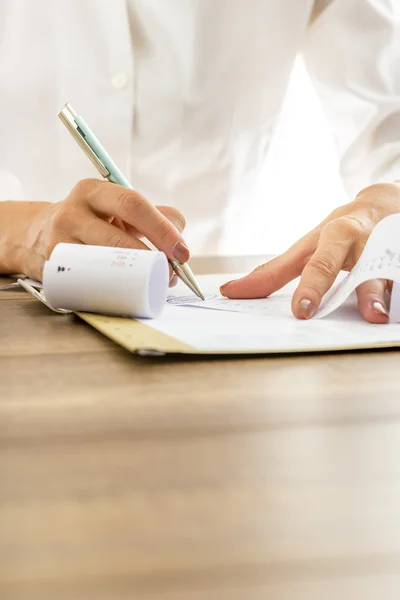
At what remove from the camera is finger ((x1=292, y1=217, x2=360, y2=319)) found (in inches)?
27.4

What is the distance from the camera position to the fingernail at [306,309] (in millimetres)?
688

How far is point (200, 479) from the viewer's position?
32 cm

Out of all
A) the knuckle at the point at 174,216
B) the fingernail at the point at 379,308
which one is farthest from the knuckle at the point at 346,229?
the knuckle at the point at 174,216

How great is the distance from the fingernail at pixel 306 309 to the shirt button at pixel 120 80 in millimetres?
841

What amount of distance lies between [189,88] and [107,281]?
911mm

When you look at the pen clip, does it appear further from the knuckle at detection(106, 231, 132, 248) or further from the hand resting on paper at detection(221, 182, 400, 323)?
the hand resting on paper at detection(221, 182, 400, 323)

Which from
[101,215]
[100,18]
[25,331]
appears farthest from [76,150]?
[25,331]

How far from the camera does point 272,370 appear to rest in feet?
1.69

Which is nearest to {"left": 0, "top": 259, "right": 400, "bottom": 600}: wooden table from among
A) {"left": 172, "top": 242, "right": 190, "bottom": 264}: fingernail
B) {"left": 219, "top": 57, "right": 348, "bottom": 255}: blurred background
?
{"left": 172, "top": 242, "right": 190, "bottom": 264}: fingernail

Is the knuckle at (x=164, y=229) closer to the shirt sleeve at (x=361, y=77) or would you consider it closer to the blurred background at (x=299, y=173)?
the shirt sleeve at (x=361, y=77)

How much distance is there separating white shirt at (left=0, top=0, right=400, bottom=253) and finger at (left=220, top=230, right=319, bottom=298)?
0.61 meters

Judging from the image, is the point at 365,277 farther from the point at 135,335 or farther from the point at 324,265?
the point at 135,335

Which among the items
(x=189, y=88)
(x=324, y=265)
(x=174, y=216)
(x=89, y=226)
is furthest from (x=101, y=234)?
(x=189, y=88)

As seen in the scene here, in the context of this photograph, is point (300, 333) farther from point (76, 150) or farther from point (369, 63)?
point (369, 63)
